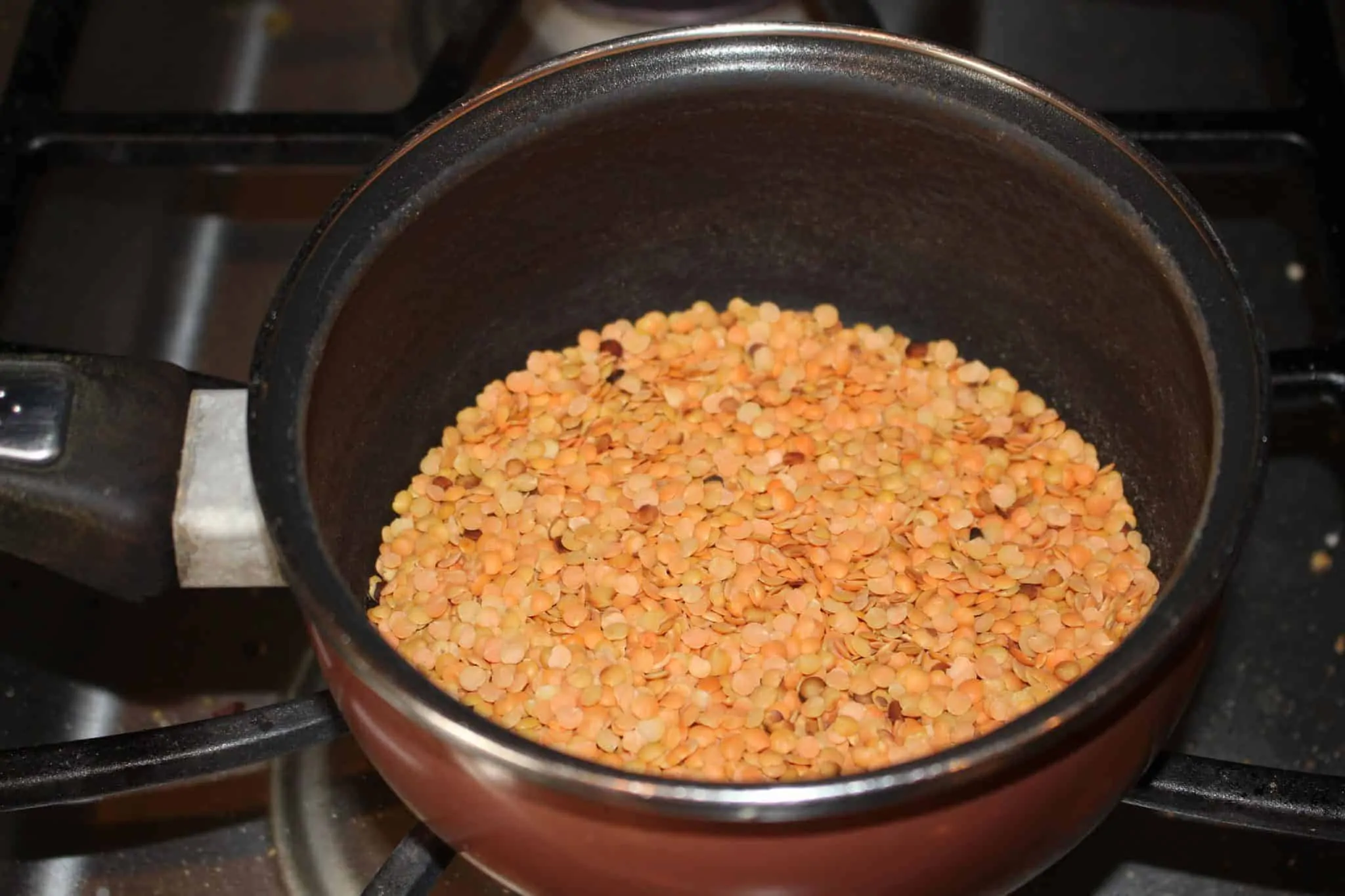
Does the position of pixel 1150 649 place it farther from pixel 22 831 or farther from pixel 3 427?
pixel 22 831

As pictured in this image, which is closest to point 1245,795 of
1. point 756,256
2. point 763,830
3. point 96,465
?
point 763,830

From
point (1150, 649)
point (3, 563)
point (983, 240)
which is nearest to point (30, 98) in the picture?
point (3, 563)

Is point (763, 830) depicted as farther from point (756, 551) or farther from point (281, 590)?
point (281, 590)

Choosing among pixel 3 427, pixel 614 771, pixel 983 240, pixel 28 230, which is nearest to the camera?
pixel 614 771

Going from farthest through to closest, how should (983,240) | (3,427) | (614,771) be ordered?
1. (983,240)
2. (3,427)
3. (614,771)

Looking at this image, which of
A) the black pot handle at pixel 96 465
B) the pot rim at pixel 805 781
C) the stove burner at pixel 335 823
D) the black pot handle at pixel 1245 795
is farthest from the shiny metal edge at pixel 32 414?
the black pot handle at pixel 1245 795

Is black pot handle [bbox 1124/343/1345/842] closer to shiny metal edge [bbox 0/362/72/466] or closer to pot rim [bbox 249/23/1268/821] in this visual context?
pot rim [bbox 249/23/1268/821]
